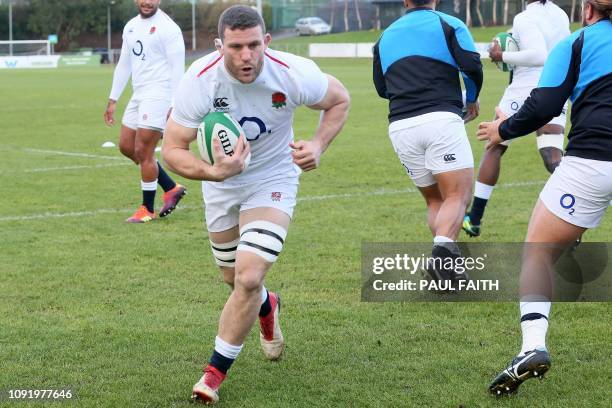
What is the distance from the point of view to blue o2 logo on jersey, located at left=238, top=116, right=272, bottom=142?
5.40 metres

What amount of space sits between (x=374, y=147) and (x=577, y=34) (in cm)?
1162

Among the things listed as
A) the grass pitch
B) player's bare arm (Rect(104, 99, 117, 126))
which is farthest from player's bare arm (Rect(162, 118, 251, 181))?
player's bare arm (Rect(104, 99, 117, 126))

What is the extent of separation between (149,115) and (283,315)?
4.59 metres

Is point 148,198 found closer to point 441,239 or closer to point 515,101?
point 515,101

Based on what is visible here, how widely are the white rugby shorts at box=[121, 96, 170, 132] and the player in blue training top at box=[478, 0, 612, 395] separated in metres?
6.19

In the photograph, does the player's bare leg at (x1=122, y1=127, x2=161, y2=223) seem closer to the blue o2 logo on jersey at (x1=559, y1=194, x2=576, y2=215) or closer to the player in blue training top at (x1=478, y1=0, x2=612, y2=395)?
the player in blue training top at (x1=478, y1=0, x2=612, y2=395)

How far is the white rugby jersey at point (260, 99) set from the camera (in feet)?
17.2

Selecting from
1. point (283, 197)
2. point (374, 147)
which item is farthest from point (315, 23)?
point (283, 197)

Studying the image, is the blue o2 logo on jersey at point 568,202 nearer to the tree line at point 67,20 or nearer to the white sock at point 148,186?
the white sock at point 148,186

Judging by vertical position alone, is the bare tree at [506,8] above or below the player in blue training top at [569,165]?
below

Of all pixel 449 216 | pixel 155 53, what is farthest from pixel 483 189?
pixel 155 53

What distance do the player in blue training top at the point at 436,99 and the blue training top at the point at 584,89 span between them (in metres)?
2.06

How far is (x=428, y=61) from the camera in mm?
7184

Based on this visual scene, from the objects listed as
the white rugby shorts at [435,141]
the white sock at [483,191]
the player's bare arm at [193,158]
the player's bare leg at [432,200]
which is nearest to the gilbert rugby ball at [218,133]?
the player's bare arm at [193,158]
